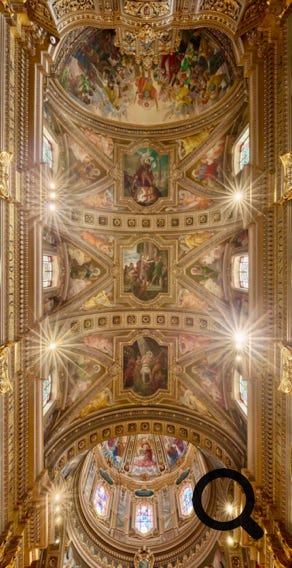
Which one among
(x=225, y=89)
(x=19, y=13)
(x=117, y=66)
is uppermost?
(x=117, y=66)

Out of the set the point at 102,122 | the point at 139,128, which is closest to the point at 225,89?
the point at 139,128

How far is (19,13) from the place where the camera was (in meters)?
9.55

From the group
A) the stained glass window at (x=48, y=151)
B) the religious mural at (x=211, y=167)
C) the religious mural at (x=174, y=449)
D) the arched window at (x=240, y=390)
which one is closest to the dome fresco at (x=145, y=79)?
the religious mural at (x=211, y=167)

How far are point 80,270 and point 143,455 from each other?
14645 millimetres

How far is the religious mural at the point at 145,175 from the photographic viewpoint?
16.3m

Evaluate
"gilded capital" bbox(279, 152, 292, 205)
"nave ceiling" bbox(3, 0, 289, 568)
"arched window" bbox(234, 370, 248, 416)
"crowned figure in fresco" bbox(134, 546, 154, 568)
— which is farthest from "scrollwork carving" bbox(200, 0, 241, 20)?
"crowned figure in fresco" bbox(134, 546, 154, 568)

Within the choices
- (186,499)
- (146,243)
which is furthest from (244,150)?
(186,499)

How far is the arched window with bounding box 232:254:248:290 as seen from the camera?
1441 centimetres

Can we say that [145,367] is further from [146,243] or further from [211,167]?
[211,167]

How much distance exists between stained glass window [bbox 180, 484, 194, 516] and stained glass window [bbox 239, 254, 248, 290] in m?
14.6

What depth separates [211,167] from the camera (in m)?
15.5

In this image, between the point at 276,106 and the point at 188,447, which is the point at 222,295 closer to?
the point at 276,106

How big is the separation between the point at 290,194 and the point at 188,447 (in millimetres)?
18555

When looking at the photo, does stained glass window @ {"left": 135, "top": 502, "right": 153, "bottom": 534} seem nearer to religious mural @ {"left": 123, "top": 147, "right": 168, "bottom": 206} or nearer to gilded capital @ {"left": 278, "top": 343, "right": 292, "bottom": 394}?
gilded capital @ {"left": 278, "top": 343, "right": 292, "bottom": 394}
